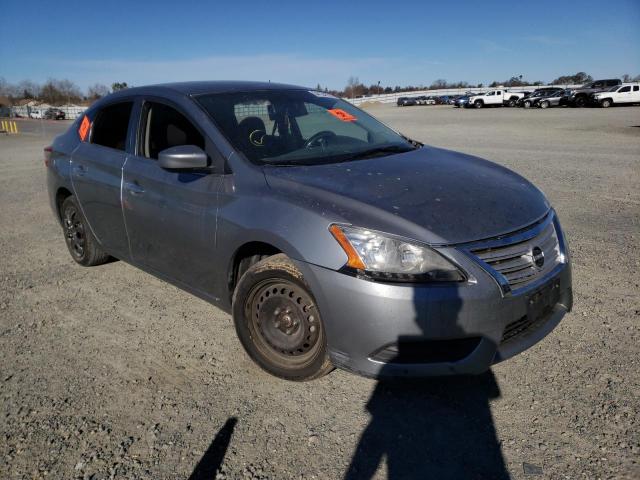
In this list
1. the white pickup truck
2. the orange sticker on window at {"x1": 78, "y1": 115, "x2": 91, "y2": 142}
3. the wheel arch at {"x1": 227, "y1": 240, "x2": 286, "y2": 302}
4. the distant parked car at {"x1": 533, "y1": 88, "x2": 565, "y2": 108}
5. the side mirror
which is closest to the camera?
the wheel arch at {"x1": 227, "y1": 240, "x2": 286, "y2": 302}

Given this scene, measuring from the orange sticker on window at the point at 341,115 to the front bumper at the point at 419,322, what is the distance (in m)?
1.88

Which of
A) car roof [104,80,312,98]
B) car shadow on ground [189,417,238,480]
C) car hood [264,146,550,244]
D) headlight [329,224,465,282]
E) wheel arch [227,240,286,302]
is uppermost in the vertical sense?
car roof [104,80,312,98]

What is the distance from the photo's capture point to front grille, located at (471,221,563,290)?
8.22 feet

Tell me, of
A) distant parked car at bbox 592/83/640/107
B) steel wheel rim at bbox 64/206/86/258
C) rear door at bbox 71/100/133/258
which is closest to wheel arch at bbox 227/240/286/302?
rear door at bbox 71/100/133/258

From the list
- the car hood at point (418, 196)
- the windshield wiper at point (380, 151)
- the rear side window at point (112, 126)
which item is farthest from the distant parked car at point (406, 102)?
the car hood at point (418, 196)

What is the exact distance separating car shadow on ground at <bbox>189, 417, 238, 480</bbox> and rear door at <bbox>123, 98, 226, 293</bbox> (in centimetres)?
102

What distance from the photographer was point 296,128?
3762mm

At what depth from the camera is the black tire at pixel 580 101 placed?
39875mm

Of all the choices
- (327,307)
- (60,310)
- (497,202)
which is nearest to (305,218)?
(327,307)

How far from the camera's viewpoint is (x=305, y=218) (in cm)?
266

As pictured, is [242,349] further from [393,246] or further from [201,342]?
[393,246]

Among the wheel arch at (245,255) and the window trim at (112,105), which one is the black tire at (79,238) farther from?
the wheel arch at (245,255)

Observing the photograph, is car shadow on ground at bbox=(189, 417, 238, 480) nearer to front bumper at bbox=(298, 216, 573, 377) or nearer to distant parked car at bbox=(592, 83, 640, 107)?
front bumper at bbox=(298, 216, 573, 377)

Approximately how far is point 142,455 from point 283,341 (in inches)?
36.8
